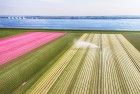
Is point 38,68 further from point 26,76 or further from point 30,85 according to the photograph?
point 30,85

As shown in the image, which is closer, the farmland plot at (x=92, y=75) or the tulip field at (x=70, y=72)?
the farmland plot at (x=92, y=75)

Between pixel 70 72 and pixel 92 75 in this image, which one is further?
pixel 70 72

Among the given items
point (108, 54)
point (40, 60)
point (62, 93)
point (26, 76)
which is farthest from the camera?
point (108, 54)

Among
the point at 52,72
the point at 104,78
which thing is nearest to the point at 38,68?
the point at 52,72

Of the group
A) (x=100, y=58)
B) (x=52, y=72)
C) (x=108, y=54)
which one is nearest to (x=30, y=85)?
(x=52, y=72)

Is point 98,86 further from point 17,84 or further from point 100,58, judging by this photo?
point 100,58

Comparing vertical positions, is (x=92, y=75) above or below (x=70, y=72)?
above

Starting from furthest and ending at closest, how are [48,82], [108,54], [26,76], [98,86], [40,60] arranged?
[108,54] → [40,60] → [26,76] → [48,82] → [98,86]

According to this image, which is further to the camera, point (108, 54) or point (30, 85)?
point (108, 54)

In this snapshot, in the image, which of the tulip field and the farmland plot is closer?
the farmland plot
